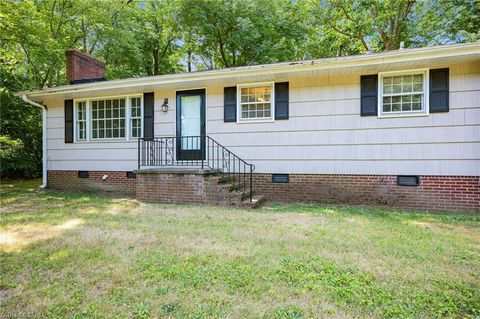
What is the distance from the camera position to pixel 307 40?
48.1 feet

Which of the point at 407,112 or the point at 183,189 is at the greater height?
the point at 407,112

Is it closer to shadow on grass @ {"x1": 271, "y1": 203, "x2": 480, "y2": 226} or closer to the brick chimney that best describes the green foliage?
the brick chimney

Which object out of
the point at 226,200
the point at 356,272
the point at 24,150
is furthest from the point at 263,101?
the point at 24,150

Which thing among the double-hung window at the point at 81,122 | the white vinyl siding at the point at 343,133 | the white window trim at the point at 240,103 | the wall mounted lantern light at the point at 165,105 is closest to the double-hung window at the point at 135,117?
the white vinyl siding at the point at 343,133

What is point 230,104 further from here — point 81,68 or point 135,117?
point 81,68

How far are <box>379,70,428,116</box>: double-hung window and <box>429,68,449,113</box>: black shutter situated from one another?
0.10 metres

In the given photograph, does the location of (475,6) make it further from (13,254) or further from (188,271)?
(13,254)

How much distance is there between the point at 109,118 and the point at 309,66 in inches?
227

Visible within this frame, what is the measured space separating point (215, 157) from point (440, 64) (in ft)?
17.3

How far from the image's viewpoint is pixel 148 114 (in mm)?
7871

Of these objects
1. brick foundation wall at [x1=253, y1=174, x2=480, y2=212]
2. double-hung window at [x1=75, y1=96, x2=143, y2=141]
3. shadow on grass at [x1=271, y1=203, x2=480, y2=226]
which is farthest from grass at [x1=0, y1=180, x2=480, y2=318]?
double-hung window at [x1=75, y1=96, x2=143, y2=141]

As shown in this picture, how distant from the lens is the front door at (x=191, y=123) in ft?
24.6

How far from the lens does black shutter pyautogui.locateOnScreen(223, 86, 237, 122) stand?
7.14 metres

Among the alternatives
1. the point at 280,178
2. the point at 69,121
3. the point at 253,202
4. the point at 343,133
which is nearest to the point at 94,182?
the point at 69,121
